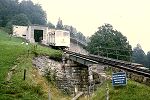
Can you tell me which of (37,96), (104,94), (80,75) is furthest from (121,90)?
(80,75)

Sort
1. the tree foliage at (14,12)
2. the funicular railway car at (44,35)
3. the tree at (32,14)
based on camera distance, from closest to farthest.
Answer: the funicular railway car at (44,35) → the tree foliage at (14,12) → the tree at (32,14)

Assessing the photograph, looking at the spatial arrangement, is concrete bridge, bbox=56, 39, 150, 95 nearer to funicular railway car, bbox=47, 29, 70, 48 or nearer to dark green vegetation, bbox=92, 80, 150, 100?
dark green vegetation, bbox=92, 80, 150, 100

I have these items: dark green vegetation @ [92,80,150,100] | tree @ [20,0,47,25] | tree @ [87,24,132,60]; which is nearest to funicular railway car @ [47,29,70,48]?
tree @ [87,24,132,60]

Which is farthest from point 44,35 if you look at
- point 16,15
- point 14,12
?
point 14,12

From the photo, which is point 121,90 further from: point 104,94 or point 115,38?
point 115,38

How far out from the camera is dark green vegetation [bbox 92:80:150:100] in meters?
17.2

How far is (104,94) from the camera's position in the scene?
61.0 feet

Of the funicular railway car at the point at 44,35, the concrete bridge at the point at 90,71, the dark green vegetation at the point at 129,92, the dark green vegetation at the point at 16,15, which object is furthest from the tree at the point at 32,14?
the dark green vegetation at the point at 129,92

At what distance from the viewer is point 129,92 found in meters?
17.8

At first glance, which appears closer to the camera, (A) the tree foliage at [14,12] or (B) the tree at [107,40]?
(B) the tree at [107,40]

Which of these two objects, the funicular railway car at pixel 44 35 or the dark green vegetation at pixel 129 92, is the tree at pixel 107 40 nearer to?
the funicular railway car at pixel 44 35

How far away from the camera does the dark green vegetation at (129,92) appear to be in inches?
675

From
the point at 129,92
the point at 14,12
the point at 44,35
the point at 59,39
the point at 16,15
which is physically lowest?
the point at 129,92

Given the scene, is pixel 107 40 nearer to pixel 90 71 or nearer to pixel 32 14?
pixel 90 71
